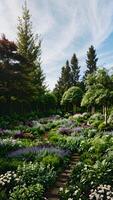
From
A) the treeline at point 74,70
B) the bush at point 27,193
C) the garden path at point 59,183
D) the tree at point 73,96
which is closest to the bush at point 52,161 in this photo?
the garden path at point 59,183

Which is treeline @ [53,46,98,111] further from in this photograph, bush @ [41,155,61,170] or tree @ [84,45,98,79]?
bush @ [41,155,61,170]

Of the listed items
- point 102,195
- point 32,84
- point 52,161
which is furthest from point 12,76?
point 102,195

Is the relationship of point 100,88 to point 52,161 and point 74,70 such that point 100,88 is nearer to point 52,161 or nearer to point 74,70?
point 52,161

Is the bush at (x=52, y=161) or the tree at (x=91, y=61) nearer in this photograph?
the bush at (x=52, y=161)

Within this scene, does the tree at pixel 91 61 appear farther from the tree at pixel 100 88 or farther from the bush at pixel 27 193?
the bush at pixel 27 193

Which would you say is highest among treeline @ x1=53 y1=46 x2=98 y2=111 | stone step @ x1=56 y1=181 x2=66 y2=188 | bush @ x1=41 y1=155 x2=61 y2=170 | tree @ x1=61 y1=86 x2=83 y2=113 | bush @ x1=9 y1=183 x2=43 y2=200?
treeline @ x1=53 y1=46 x2=98 y2=111

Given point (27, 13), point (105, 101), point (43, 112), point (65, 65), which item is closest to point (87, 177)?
point (105, 101)

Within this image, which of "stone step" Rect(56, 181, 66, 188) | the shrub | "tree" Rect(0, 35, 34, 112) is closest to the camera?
the shrub

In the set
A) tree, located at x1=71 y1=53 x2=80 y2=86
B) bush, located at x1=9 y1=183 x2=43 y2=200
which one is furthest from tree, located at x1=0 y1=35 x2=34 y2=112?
tree, located at x1=71 y1=53 x2=80 y2=86

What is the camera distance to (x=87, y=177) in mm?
9984

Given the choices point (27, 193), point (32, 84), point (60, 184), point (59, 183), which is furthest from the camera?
point (32, 84)

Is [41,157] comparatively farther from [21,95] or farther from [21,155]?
[21,95]

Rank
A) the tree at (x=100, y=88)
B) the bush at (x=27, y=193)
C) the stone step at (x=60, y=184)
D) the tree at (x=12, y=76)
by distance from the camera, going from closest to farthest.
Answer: the bush at (x=27, y=193), the stone step at (x=60, y=184), the tree at (x=100, y=88), the tree at (x=12, y=76)

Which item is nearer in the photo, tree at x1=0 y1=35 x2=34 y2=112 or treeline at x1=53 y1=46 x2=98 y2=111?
tree at x1=0 y1=35 x2=34 y2=112
